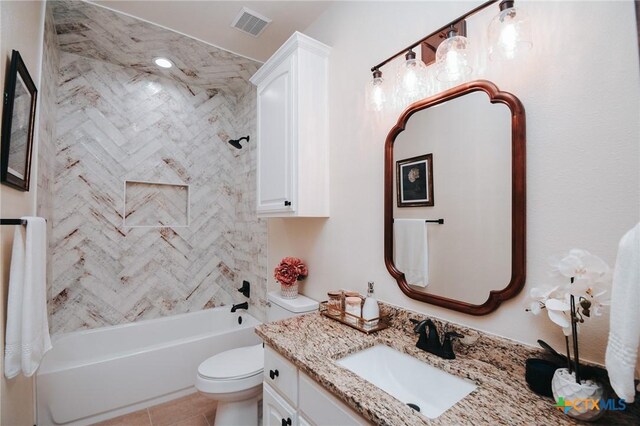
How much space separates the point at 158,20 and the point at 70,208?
1.76 m

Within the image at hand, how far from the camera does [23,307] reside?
1205 millimetres

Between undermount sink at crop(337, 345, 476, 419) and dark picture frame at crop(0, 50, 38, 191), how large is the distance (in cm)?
166

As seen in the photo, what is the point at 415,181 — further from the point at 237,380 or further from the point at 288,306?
the point at 237,380

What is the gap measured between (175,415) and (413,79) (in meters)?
2.77

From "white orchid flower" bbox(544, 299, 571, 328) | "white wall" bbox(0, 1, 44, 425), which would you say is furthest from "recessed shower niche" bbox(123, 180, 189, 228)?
"white orchid flower" bbox(544, 299, 571, 328)

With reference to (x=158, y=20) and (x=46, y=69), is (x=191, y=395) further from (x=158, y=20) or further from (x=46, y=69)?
(x=158, y=20)

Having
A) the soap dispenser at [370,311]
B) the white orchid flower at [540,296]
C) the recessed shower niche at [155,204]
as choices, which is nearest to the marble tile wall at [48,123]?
the recessed shower niche at [155,204]

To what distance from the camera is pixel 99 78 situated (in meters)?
2.60

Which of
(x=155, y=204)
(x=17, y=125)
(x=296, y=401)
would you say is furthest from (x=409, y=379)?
(x=155, y=204)

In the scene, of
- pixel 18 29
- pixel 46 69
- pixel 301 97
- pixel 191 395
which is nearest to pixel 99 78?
pixel 46 69

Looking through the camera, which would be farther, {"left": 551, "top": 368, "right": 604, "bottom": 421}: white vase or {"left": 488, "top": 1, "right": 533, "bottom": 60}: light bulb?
{"left": 488, "top": 1, "right": 533, "bottom": 60}: light bulb

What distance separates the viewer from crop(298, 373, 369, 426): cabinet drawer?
886 millimetres

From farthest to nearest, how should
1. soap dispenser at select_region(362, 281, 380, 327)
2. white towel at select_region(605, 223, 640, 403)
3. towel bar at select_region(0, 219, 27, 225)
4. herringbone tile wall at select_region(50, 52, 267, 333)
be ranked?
herringbone tile wall at select_region(50, 52, 267, 333) → soap dispenser at select_region(362, 281, 380, 327) → towel bar at select_region(0, 219, 27, 225) → white towel at select_region(605, 223, 640, 403)

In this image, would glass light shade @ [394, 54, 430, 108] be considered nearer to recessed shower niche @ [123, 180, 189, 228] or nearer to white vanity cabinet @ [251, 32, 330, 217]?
white vanity cabinet @ [251, 32, 330, 217]
